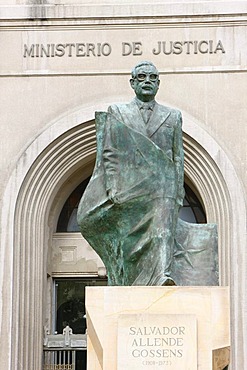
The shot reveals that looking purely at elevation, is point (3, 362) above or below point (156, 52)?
below

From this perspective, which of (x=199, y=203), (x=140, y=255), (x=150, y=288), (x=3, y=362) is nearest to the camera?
(x=150, y=288)

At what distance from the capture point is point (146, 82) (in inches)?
350

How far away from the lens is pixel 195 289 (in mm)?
7918

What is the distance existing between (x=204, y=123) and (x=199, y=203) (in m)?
1.84

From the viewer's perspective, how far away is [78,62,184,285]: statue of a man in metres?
8.46

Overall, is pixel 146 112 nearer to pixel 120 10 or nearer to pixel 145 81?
pixel 145 81

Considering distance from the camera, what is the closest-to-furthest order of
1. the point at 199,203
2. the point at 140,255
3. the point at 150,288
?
the point at 150,288 < the point at 140,255 < the point at 199,203

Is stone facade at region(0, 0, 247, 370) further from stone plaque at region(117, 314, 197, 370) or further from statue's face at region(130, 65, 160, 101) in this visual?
stone plaque at region(117, 314, 197, 370)

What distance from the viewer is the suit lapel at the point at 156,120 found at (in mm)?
8773

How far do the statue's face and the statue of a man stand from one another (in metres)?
0.28

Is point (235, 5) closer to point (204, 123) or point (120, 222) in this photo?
point (204, 123)

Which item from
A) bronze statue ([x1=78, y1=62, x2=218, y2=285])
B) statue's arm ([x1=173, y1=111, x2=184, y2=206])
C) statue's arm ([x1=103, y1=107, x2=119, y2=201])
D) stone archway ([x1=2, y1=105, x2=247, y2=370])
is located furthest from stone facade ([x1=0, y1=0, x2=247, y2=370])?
statue's arm ([x1=103, y1=107, x2=119, y2=201])

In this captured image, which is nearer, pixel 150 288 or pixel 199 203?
pixel 150 288

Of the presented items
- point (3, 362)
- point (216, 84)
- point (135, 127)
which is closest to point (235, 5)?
point (216, 84)
